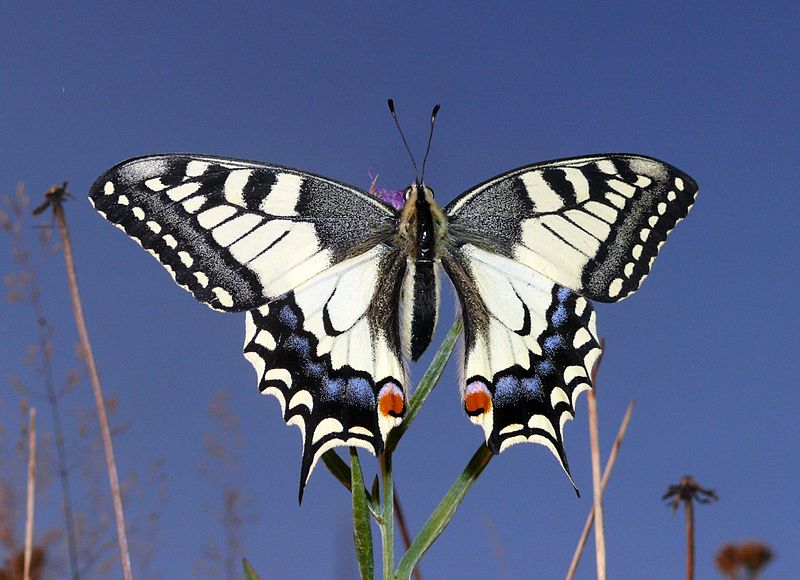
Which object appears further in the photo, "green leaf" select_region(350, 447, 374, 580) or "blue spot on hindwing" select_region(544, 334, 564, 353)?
"blue spot on hindwing" select_region(544, 334, 564, 353)

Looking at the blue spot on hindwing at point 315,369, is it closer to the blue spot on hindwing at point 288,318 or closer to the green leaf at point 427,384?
the blue spot on hindwing at point 288,318

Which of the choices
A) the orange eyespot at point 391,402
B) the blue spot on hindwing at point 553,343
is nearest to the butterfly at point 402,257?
the blue spot on hindwing at point 553,343

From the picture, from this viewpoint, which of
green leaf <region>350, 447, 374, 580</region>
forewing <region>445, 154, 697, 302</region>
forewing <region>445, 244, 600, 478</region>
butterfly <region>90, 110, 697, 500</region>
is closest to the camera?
green leaf <region>350, 447, 374, 580</region>

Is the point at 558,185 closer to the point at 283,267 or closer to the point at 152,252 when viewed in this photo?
the point at 283,267

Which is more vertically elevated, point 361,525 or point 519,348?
point 519,348

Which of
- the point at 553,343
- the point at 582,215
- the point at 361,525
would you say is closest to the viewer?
the point at 361,525

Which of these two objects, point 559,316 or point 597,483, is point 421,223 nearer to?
point 559,316

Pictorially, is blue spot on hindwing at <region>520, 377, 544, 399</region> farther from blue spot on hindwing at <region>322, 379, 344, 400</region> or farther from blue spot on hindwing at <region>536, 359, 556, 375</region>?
blue spot on hindwing at <region>322, 379, 344, 400</region>

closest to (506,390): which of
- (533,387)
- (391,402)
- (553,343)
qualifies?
(533,387)

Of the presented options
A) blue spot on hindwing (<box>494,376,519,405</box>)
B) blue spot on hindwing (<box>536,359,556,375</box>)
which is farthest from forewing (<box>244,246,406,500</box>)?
blue spot on hindwing (<box>536,359,556,375</box>)
